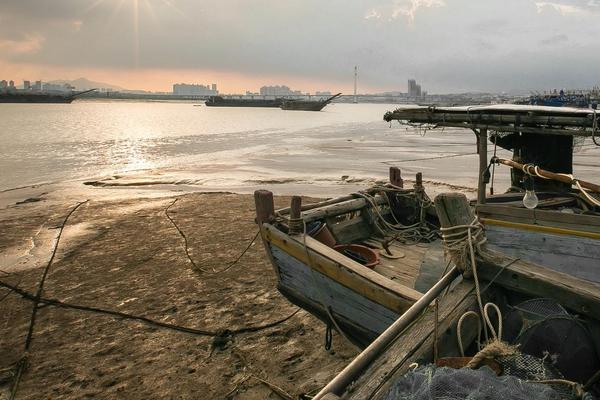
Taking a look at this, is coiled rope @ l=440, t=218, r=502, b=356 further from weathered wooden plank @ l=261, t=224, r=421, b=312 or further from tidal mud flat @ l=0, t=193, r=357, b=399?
tidal mud flat @ l=0, t=193, r=357, b=399

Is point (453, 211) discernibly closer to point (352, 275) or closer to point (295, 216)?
point (352, 275)

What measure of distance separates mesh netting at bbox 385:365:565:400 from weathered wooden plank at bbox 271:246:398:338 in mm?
1839

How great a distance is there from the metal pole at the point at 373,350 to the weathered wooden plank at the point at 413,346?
0.04 meters

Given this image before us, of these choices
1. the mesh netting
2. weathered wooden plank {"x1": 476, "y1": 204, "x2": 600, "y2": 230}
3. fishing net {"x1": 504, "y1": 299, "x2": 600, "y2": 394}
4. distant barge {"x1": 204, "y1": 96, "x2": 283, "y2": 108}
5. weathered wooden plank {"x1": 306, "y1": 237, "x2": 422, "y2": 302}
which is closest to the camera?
the mesh netting

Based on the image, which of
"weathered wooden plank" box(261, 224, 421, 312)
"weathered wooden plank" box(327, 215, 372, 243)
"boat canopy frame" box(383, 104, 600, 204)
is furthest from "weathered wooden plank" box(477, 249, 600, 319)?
"boat canopy frame" box(383, 104, 600, 204)

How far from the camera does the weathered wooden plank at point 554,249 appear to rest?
4156mm

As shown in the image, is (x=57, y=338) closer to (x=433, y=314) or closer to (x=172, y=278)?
(x=172, y=278)

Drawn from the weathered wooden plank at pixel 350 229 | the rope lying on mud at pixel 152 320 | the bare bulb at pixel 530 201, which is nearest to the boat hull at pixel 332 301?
the rope lying on mud at pixel 152 320

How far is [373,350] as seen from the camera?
2.52 meters

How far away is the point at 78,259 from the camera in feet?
30.2

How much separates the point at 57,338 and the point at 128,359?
4.29 ft

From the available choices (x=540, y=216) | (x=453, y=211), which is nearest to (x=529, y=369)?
(x=453, y=211)

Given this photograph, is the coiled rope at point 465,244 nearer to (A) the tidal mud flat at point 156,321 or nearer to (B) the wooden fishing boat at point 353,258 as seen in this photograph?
(B) the wooden fishing boat at point 353,258

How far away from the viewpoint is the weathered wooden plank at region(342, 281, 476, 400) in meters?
2.28
